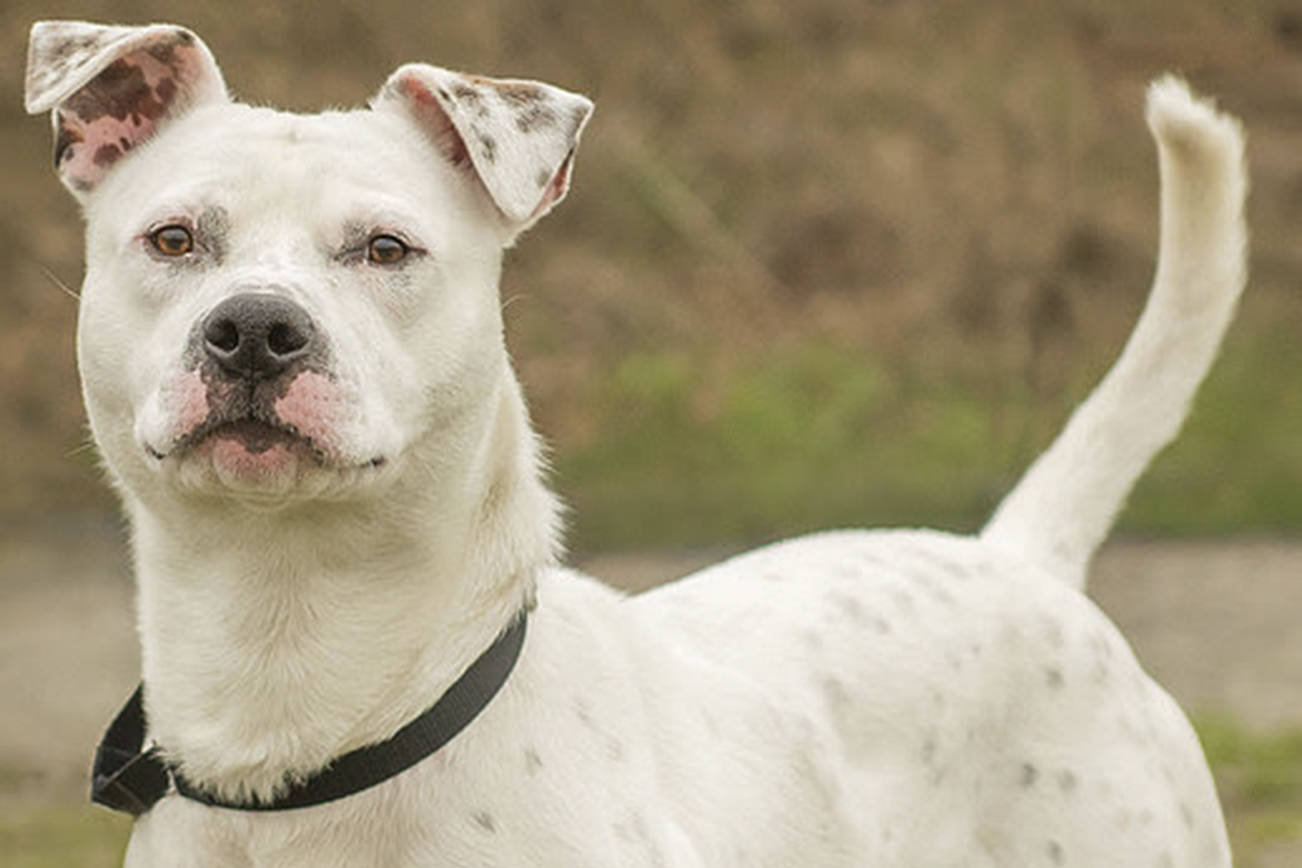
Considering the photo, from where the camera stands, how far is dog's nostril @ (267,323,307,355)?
317 cm

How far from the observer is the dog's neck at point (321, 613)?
3443mm

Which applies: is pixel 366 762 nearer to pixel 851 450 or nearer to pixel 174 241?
pixel 174 241

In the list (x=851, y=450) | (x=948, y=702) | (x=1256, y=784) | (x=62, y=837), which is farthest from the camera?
(x=851, y=450)

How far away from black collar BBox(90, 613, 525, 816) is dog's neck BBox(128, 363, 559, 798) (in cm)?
2

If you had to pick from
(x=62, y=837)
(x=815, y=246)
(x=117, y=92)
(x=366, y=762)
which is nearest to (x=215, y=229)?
(x=117, y=92)

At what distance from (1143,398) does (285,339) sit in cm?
214

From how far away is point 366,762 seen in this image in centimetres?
341

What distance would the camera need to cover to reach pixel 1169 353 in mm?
4715

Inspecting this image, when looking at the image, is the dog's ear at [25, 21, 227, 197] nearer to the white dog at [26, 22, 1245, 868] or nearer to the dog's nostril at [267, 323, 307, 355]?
the white dog at [26, 22, 1245, 868]

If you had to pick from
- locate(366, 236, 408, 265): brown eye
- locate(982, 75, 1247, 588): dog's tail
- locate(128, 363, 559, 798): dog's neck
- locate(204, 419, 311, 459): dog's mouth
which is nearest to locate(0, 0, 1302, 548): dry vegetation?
locate(982, 75, 1247, 588): dog's tail

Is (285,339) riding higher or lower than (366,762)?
higher

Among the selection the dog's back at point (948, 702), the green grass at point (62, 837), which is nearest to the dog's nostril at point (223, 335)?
the dog's back at point (948, 702)

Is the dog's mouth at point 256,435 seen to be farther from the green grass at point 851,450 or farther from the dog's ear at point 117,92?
the green grass at point 851,450

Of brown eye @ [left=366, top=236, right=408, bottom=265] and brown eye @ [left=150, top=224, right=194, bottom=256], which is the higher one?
brown eye @ [left=366, top=236, right=408, bottom=265]
